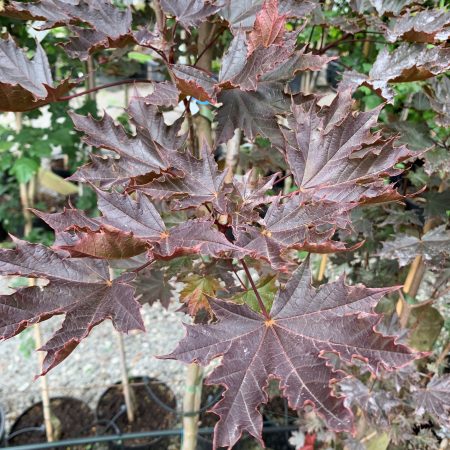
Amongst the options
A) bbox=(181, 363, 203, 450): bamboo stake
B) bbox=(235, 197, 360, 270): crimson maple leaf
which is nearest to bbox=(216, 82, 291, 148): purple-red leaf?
bbox=(235, 197, 360, 270): crimson maple leaf

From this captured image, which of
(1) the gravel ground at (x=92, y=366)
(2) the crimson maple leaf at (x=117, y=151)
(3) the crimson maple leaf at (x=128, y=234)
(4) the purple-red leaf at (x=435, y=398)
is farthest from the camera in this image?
(1) the gravel ground at (x=92, y=366)

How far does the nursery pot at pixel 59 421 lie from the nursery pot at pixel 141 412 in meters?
0.06

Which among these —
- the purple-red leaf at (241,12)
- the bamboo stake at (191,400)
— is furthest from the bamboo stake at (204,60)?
the bamboo stake at (191,400)

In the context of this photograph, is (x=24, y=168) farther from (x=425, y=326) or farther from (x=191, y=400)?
(x=425, y=326)

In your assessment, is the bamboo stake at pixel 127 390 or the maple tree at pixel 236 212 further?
the bamboo stake at pixel 127 390

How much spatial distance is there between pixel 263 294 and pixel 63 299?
349mm

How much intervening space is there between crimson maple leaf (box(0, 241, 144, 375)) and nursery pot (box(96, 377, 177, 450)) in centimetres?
115

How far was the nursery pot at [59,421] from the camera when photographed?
1770 mm

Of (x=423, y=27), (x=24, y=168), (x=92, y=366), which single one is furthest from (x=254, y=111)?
(x=92, y=366)

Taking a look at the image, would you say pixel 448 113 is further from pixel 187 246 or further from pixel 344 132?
pixel 187 246

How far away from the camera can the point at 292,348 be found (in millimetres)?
650

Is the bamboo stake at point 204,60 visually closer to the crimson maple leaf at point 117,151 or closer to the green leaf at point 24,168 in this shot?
the crimson maple leaf at point 117,151

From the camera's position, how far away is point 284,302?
69cm

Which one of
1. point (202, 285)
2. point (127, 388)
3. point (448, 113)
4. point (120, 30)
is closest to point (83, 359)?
point (127, 388)
